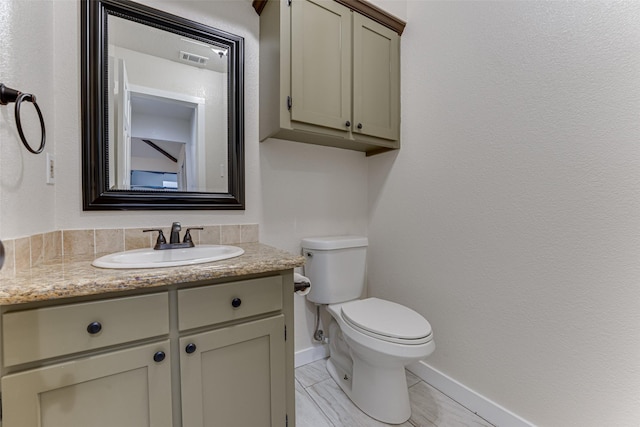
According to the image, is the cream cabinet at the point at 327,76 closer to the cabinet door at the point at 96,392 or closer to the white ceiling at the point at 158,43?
the white ceiling at the point at 158,43

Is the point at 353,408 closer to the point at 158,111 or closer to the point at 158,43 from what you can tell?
the point at 158,111

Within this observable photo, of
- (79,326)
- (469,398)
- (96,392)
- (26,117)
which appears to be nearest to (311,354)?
(469,398)

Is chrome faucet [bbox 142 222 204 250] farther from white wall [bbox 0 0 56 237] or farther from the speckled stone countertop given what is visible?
white wall [bbox 0 0 56 237]

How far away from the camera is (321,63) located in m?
1.39

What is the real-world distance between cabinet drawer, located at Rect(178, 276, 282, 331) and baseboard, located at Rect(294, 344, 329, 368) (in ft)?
3.00

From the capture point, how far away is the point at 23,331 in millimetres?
626

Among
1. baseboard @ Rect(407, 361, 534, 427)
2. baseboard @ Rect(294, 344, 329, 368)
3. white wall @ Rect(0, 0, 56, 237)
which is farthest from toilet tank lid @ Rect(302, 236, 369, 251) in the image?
white wall @ Rect(0, 0, 56, 237)

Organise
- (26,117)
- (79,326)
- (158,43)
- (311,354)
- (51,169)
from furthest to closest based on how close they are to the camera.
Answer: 1. (311,354)
2. (158,43)
3. (51,169)
4. (26,117)
5. (79,326)

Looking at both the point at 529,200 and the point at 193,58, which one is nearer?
the point at 529,200

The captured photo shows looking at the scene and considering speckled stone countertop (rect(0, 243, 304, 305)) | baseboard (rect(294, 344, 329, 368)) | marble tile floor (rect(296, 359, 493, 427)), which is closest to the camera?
speckled stone countertop (rect(0, 243, 304, 305))

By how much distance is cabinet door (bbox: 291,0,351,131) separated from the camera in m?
1.32

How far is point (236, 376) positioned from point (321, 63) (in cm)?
150

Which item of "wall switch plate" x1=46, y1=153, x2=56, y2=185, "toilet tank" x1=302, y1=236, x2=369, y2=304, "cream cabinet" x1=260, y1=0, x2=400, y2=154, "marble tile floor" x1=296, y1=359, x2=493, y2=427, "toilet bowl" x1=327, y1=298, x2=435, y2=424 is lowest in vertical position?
"marble tile floor" x1=296, y1=359, x2=493, y2=427

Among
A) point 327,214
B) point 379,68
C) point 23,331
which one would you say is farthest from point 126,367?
point 379,68
